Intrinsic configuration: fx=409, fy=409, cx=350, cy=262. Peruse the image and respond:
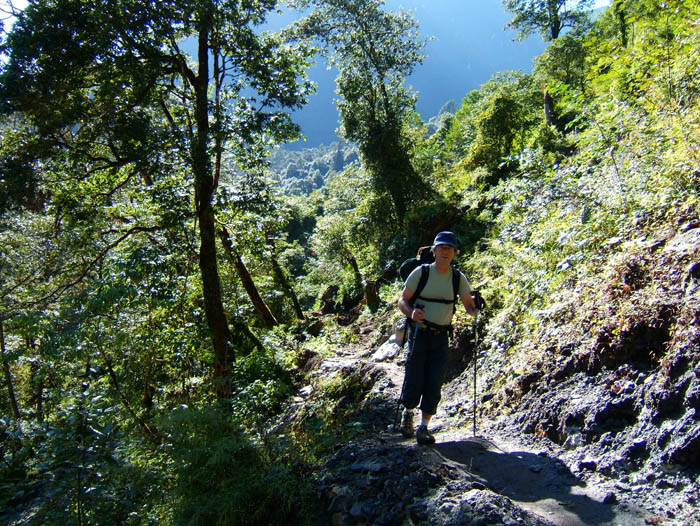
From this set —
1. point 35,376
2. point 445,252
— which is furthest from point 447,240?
point 35,376

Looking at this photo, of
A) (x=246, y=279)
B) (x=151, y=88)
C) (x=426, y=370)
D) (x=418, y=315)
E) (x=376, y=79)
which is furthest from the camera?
(x=376, y=79)

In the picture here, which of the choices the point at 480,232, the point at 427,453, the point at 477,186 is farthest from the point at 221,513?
the point at 477,186

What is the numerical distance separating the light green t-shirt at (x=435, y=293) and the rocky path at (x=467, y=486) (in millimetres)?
1306

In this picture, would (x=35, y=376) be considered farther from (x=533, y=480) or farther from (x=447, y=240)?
(x=533, y=480)

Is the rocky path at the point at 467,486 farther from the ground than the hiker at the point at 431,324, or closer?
closer

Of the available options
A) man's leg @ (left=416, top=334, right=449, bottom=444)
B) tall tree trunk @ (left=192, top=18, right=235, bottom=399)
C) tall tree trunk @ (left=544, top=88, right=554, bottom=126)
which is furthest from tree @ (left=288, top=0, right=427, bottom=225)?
man's leg @ (left=416, top=334, right=449, bottom=444)

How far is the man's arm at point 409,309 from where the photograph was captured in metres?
4.15

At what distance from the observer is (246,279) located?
12727mm

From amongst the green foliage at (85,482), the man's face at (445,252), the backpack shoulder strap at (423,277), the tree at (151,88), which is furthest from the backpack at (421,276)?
the tree at (151,88)

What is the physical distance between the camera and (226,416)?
438 centimetres

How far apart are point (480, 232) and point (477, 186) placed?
4.16 metres

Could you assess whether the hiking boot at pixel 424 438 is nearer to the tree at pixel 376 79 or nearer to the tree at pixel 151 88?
the tree at pixel 151 88

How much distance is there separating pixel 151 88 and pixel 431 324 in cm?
803

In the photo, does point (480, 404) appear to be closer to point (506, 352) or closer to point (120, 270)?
point (506, 352)
